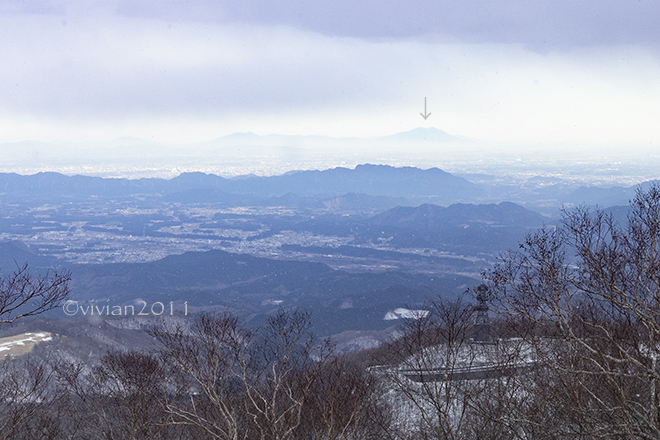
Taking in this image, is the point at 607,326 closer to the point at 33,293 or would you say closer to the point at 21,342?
the point at 33,293

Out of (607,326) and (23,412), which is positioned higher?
(607,326)

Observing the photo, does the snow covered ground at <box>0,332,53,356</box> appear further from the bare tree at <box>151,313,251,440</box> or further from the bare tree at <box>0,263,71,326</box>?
the bare tree at <box>0,263,71,326</box>

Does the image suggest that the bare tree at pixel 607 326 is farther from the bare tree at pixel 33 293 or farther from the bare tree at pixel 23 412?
the bare tree at pixel 23 412

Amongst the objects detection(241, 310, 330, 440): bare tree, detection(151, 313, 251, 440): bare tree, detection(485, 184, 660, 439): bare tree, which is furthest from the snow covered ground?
detection(485, 184, 660, 439): bare tree

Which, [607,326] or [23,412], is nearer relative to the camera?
[607,326]

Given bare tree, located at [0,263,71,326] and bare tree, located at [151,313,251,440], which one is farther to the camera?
bare tree, located at [151,313,251,440]

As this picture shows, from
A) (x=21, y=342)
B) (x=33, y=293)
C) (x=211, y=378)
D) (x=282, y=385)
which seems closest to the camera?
(x=33, y=293)

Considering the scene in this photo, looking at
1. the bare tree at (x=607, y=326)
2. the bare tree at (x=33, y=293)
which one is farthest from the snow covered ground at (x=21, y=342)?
the bare tree at (x=607, y=326)

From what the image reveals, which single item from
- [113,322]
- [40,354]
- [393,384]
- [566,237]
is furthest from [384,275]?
[566,237]

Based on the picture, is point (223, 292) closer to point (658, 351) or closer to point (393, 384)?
point (393, 384)

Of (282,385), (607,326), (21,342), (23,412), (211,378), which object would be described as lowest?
(21,342)

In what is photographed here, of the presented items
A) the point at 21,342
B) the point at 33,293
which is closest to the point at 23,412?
the point at 33,293

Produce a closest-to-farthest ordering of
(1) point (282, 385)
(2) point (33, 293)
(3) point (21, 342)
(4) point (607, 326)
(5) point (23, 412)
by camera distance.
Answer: (2) point (33, 293)
(4) point (607, 326)
(1) point (282, 385)
(5) point (23, 412)
(3) point (21, 342)

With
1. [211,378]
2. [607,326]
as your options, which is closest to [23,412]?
[211,378]
